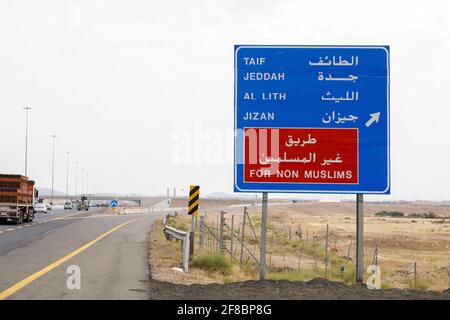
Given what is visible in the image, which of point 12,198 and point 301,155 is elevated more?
point 301,155

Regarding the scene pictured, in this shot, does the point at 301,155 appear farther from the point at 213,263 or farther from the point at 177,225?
the point at 177,225

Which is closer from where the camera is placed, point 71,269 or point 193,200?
point 71,269

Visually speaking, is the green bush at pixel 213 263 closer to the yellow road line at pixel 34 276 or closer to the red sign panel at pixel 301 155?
the red sign panel at pixel 301 155

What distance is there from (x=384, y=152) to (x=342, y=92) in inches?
64.4

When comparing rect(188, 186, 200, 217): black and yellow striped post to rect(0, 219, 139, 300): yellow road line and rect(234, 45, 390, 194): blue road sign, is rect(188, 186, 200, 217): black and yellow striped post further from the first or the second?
rect(234, 45, 390, 194): blue road sign

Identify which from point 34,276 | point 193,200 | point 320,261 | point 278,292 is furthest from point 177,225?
point 278,292

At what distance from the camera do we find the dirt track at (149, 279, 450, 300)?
35.4 ft

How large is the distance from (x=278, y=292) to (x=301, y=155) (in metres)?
3.57

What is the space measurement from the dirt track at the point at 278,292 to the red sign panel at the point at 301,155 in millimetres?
2409

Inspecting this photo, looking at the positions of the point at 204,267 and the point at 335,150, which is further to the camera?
the point at 204,267

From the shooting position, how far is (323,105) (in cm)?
1375

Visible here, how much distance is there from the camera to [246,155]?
1393cm
